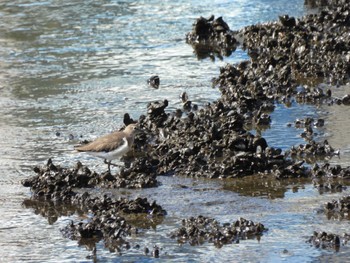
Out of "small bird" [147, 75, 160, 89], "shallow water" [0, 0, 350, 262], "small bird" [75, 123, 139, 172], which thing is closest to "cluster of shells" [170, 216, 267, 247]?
"shallow water" [0, 0, 350, 262]

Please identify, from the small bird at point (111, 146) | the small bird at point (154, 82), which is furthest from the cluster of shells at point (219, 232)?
the small bird at point (154, 82)

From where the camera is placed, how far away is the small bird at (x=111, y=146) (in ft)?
34.7

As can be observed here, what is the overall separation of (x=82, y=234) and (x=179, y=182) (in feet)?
5.79

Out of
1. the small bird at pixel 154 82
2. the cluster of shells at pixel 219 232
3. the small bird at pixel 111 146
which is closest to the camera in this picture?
the cluster of shells at pixel 219 232

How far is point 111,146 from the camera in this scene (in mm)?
10594

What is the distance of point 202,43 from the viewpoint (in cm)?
1673

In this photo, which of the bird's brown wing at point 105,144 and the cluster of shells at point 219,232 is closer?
the cluster of shells at point 219,232

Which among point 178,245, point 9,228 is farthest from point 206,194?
point 9,228

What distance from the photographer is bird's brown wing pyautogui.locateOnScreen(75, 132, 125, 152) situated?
10.6 meters

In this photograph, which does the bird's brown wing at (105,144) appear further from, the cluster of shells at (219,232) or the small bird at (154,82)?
the small bird at (154,82)

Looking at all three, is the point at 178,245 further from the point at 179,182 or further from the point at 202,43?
the point at 202,43

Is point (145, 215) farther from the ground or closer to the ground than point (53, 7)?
closer to the ground

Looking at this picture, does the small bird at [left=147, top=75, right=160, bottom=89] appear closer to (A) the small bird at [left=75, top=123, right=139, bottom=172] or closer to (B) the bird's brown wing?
(A) the small bird at [left=75, top=123, right=139, bottom=172]

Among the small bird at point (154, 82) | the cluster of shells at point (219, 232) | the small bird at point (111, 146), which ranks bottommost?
the cluster of shells at point (219, 232)
